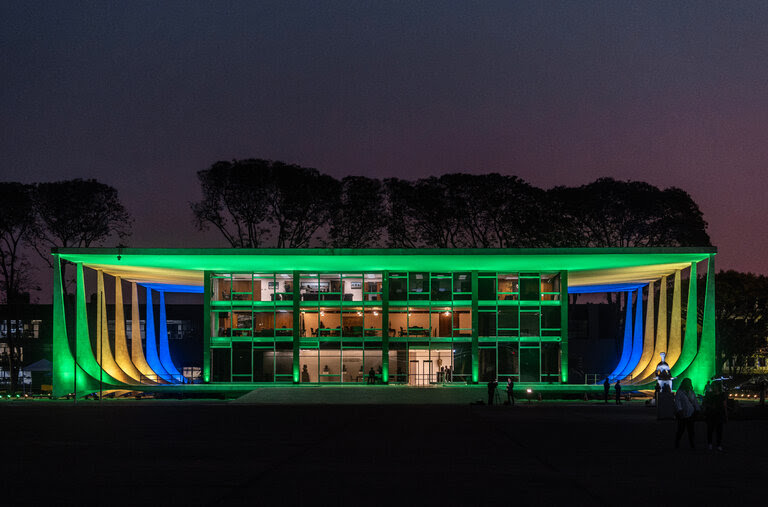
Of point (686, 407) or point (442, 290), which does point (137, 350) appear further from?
point (686, 407)

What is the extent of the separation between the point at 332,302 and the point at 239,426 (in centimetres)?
3122

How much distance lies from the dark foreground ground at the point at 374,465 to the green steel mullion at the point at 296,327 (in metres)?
29.9

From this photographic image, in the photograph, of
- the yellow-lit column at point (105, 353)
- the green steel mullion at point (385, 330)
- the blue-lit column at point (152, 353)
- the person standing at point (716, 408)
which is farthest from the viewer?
the blue-lit column at point (152, 353)

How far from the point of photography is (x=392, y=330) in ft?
191

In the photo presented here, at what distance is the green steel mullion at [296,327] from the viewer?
5762 centimetres

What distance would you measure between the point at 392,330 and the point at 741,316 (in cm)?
2512


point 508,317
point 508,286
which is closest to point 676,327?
point 508,317

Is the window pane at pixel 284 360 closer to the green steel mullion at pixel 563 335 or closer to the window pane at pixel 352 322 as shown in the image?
the window pane at pixel 352 322

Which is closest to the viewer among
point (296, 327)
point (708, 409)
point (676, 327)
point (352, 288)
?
point (708, 409)

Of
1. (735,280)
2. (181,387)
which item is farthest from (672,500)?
(735,280)

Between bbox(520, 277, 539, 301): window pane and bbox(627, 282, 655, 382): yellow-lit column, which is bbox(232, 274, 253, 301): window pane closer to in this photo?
bbox(520, 277, 539, 301): window pane

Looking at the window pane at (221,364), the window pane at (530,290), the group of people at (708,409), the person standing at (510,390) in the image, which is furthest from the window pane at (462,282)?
the group of people at (708,409)

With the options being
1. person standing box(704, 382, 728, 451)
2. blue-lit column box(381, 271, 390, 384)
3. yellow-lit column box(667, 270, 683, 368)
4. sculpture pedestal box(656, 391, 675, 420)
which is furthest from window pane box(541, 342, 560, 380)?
person standing box(704, 382, 728, 451)

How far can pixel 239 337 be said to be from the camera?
5809 cm
